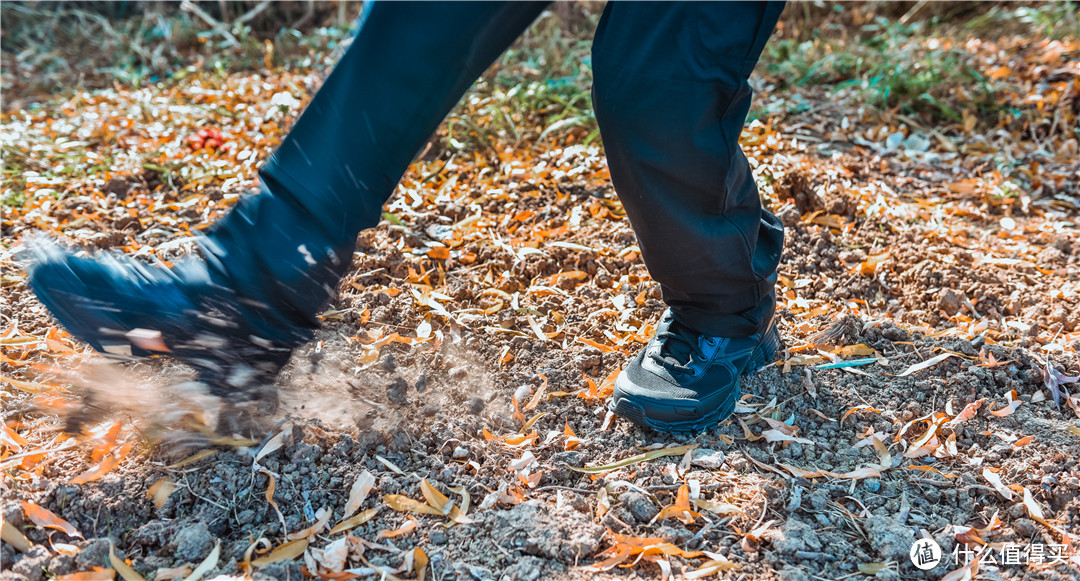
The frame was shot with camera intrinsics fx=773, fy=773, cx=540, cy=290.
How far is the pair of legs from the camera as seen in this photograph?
1.21 meters

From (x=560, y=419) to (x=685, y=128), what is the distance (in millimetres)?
757

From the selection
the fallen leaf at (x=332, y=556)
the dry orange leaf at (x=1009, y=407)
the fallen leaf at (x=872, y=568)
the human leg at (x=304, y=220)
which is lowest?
the dry orange leaf at (x=1009, y=407)

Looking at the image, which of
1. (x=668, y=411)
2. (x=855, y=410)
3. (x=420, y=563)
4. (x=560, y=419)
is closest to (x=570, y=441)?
(x=560, y=419)

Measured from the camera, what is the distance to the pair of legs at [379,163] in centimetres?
121

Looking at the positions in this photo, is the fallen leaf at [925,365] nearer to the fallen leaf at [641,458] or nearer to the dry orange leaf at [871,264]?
the dry orange leaf at [871,264]

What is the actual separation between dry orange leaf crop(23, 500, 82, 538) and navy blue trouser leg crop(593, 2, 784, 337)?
1.20 metres

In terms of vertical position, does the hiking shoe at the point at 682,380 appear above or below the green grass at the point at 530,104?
below

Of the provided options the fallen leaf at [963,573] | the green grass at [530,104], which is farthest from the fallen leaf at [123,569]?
the green grass at [530,104]


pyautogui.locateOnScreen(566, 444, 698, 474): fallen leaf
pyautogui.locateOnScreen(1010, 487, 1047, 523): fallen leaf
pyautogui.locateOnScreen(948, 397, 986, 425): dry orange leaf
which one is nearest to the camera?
pyautogui.locateOnScreen(1010, 487, 1047, 523): fallen leaf

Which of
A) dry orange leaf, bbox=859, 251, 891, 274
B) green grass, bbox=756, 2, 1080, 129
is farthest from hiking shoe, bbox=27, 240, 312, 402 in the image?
green grass, bbox=756, 2, 1080, 129

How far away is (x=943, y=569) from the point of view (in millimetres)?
1409

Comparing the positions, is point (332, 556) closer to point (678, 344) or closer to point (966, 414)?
point (678, 344)

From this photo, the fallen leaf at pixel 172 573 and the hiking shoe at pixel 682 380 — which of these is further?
the hiking shoe at pixel 682 380

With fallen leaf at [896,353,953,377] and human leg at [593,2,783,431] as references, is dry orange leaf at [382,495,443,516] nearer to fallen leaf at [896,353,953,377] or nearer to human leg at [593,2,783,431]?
human leg at [593,2,783,431]
